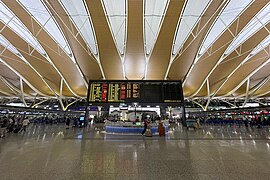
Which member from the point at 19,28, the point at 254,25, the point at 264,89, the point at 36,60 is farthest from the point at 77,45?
the point at 264,89

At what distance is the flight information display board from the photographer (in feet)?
48.9

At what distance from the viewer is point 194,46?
1988cm

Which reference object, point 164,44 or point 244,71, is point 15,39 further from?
point 244,71

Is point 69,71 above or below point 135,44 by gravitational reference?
below

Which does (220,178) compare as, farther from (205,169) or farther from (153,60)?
(153,60)

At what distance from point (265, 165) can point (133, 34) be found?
16.7m

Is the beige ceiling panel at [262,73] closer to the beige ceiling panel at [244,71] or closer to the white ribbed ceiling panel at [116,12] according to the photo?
the beige ceiling panel at [244,71]

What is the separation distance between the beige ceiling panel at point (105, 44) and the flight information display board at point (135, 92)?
6.39 metres

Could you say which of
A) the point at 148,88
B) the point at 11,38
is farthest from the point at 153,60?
the point at 11,38

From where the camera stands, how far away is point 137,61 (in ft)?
78.4

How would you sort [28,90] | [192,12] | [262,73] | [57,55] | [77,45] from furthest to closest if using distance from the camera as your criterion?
[28,90] → [262,73] → [57,55] → [77,45] → [192,12]

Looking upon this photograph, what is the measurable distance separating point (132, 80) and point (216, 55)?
14599 mm

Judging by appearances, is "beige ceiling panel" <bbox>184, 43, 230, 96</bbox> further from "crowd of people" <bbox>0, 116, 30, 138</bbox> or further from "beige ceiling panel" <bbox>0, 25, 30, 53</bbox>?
"beige ceiling panel" <bbox>0, 25, 30, 53</bbox>

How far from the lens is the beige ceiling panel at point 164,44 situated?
1354cm
